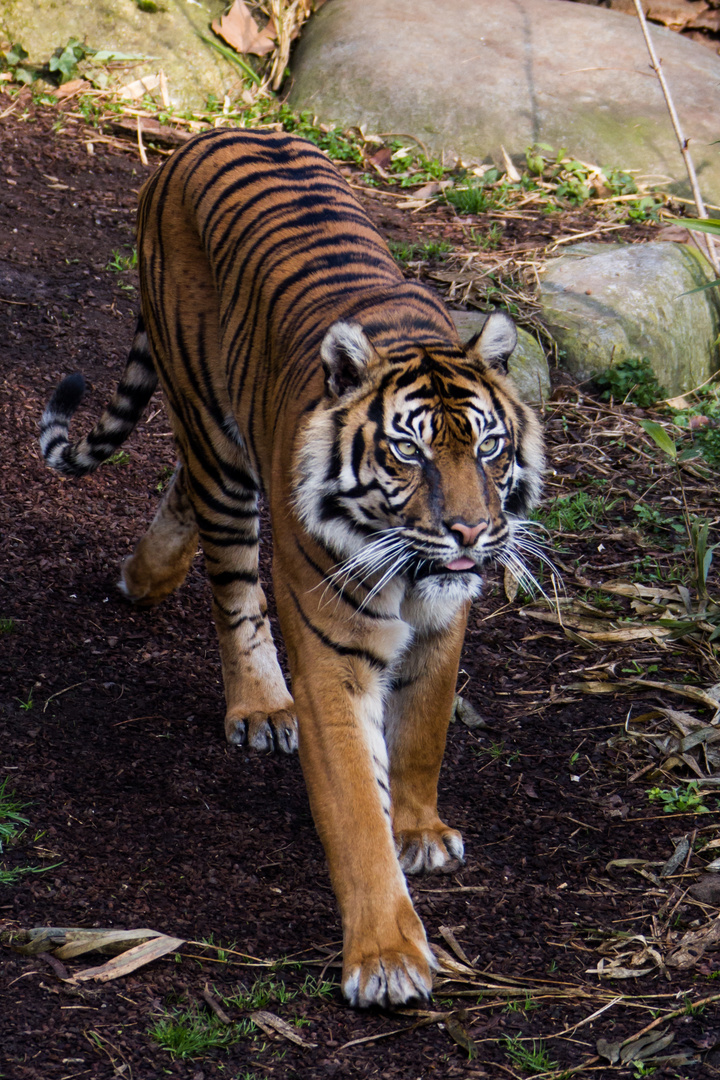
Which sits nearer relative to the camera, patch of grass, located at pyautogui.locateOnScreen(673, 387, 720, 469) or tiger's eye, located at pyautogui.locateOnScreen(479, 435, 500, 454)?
tiger's eye, located at pyautogui.locateOnScreen(479, 435, 500, 454)

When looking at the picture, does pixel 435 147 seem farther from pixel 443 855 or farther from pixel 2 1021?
pixel 2 1021

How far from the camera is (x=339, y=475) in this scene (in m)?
2.56

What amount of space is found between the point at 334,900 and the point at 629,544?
2.15 metres

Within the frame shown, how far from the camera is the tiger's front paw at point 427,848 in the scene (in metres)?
2.90

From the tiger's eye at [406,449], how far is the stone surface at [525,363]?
274 cm

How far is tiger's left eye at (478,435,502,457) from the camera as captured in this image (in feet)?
8.25

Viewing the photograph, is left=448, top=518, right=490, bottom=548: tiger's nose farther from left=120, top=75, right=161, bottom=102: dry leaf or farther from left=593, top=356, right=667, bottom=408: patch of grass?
left=120, top=75, right=161, bottom=102: dry leaf

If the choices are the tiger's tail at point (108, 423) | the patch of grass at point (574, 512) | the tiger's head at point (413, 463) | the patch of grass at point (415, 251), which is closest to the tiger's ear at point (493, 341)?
the tiger's head at point (413, 463)

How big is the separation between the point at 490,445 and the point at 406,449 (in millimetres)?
198

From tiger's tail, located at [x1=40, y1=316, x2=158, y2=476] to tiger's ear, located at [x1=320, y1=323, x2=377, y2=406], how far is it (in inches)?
60.6

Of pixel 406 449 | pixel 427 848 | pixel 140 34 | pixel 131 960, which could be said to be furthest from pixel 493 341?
pixel 140 34

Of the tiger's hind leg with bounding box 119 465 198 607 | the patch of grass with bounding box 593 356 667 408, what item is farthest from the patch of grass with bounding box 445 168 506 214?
the tiger's hind leg with bounding box 119 465 198 607

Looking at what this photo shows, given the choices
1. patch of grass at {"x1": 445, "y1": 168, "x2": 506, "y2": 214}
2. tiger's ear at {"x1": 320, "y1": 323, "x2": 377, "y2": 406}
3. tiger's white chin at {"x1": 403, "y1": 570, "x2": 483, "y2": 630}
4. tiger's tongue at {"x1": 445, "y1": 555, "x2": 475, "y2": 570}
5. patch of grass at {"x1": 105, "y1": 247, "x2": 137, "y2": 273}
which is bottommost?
patch of grass at {"x1": 105, "y1": 247, "x2": 137, "y2": 273}

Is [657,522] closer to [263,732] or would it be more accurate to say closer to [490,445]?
[263,732]
